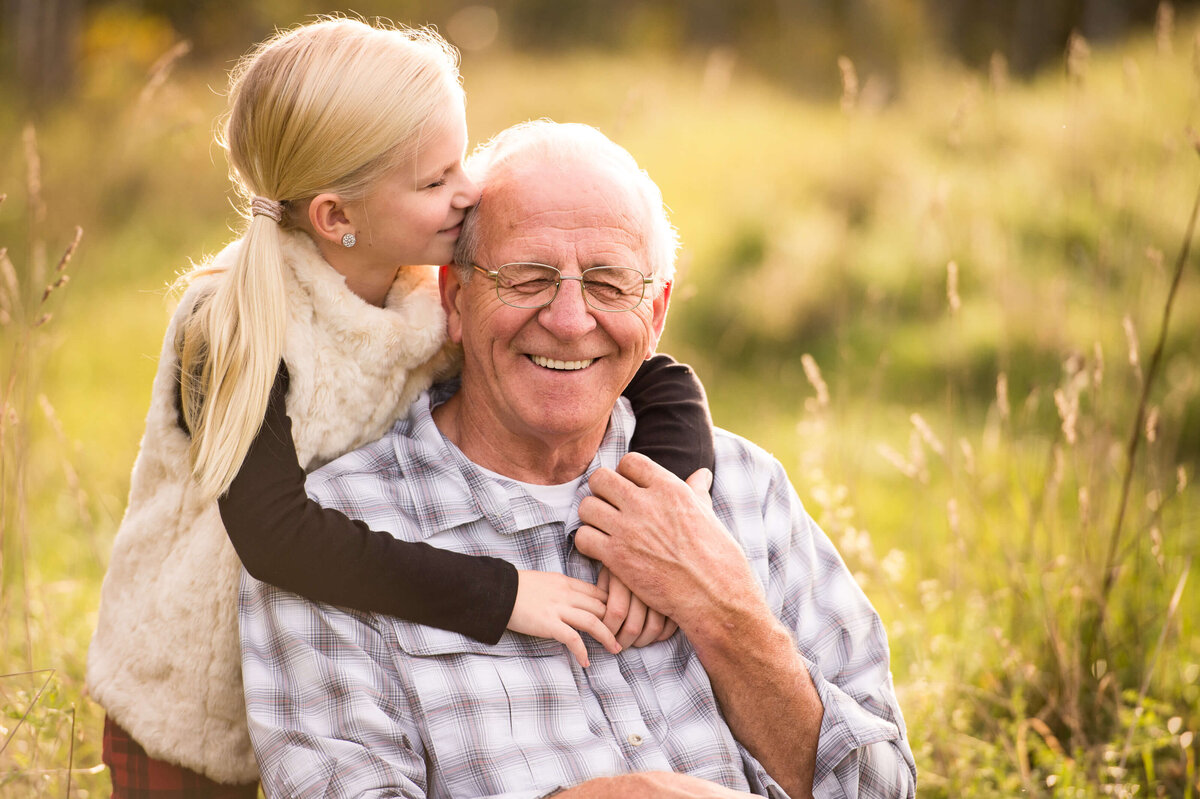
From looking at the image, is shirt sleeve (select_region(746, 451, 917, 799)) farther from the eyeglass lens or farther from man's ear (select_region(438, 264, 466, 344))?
man's ear (select_region(438, 264, 466, 344))

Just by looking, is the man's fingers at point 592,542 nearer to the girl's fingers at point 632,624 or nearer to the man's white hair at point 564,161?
the girl's fingers at point 632,624

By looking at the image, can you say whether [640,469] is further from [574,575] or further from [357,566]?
[357,566]

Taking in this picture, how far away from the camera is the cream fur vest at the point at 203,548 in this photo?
2.28 meters

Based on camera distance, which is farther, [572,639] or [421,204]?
[421,204]

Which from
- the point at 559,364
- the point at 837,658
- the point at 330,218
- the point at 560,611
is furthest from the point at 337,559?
the point at 837,658

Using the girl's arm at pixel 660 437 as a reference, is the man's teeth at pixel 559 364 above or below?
above

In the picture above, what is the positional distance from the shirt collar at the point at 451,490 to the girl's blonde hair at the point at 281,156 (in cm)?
44

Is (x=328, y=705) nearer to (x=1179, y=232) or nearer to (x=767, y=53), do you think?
(x=1179, y=232)

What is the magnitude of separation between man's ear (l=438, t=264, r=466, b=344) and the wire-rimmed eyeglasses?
0.14 meters

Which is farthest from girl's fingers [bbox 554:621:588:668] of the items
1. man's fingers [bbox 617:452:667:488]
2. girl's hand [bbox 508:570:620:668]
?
man's fingers [bbox 617:452:667:488]

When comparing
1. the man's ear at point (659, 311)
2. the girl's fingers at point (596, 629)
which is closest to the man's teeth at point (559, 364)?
the man's ear at point (659, 311)

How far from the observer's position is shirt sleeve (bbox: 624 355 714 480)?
2576 millimetres

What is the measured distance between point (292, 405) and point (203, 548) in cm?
37

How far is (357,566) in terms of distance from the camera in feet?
6.87
